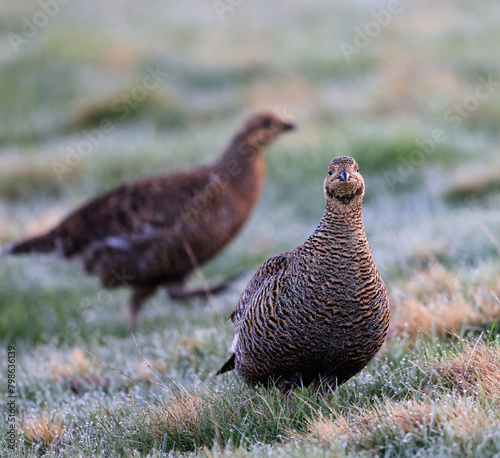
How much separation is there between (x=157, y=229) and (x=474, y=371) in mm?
3667

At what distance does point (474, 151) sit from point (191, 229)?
6.08 meters

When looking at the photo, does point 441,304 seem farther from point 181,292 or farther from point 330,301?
point 181,292

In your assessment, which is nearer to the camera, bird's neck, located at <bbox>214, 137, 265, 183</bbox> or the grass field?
the grass field

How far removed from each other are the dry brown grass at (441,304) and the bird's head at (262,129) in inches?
99.3

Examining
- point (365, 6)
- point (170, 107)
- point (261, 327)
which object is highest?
point (365, 6)

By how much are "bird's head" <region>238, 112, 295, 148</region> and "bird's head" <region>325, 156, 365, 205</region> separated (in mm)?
3829

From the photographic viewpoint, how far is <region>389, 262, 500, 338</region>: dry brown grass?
13.6ft

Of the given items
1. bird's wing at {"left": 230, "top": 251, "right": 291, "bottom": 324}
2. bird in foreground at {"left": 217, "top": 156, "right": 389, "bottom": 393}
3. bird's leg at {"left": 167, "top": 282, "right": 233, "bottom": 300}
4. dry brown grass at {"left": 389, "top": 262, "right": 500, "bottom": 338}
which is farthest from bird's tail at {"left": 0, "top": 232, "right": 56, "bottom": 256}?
bird in foreground at {"left": 217, "top": 156, "right": 389, "bottom": 393}

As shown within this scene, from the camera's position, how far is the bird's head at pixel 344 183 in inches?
120

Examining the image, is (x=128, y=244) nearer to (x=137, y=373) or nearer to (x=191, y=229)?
(x=191, y=229)

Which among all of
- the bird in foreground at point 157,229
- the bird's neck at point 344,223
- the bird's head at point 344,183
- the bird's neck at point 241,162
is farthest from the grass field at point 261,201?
the bird's neck at point 241,162

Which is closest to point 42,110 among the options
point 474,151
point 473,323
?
point 474,151

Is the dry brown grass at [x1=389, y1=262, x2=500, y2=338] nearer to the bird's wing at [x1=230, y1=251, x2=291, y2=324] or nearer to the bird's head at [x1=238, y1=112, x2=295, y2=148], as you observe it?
the bird's wing at [x1=230, y1=251, x2=291, y2=324]

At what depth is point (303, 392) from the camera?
10.8 feet
